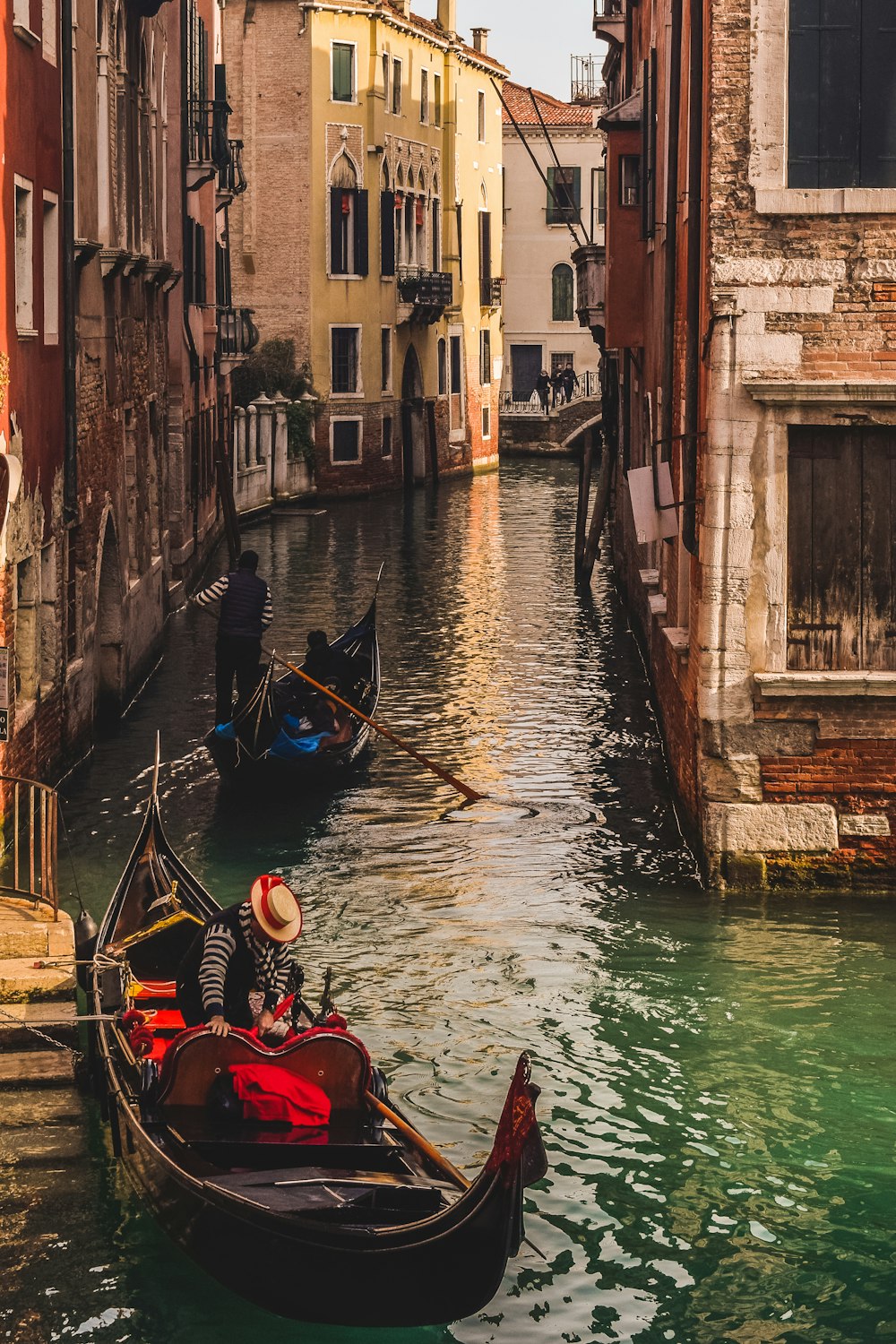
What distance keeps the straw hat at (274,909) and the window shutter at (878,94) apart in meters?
5.19

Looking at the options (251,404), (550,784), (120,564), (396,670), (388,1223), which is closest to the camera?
(388,1223)

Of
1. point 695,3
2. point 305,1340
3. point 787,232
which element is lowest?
point 305,1340

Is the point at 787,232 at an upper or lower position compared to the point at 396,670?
upper

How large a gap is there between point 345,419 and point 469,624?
15.6 metres

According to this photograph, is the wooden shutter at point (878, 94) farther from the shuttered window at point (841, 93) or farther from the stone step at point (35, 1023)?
the stone step at point (35, 1023)

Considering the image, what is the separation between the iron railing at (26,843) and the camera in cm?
865

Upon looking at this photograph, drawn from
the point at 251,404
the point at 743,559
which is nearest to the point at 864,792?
the point at 743,559

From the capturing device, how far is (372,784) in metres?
13.8

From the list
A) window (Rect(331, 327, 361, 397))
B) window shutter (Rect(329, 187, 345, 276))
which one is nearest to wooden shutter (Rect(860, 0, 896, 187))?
window shutter (Rect(329, 187, 345, 276))

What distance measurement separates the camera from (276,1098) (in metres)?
6.58

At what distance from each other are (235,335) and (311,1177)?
22.9 metres

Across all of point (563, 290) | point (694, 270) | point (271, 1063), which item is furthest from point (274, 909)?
point (563, 290)

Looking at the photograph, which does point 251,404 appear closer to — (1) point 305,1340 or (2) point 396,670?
(2) point 396,670

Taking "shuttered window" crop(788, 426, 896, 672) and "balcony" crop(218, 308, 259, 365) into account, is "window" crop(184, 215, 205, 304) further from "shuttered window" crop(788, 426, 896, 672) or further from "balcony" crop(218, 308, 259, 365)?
"shuttered window" crop(788, 426, 896, 672)
